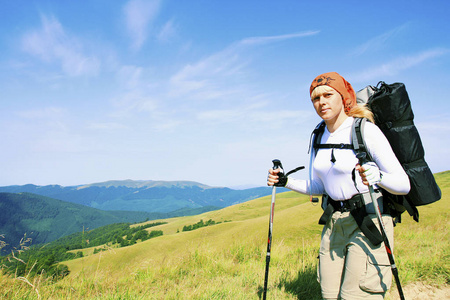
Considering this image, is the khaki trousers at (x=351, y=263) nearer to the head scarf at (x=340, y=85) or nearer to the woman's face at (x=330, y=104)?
the woman's face at (x=330, y=104)

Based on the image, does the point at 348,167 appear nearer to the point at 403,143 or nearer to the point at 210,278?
the point at 403,143

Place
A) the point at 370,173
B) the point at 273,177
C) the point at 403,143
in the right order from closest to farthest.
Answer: the point at 370,173 < the point at 403,143 < the point at 273,177

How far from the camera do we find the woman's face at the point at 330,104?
10.8 ft

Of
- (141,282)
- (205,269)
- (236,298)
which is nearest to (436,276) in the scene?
(236,298)

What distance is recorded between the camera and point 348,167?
306cm

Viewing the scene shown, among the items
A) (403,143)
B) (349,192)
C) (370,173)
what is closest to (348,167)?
(349,192)

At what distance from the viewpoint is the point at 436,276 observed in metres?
4.83

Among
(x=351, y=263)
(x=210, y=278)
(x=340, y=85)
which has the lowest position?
(x=210, y=278)

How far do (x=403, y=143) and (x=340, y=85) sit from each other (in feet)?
3.27

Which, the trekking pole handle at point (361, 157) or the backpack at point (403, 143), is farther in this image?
the backpack at point (403, 143)

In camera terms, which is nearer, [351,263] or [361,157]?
[361,157]

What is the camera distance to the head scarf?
3.33 m

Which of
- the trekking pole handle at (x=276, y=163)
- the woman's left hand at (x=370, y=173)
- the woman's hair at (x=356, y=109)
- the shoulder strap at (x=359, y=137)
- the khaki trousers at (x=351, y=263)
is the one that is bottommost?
the khaki trousers at (x=351, y=263)

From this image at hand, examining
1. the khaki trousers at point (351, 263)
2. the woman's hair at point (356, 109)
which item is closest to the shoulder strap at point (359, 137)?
the woman's hair at point (356, 109)
